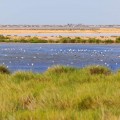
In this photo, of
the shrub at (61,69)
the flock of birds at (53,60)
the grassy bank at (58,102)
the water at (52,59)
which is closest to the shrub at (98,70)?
the shrub at (61,69)

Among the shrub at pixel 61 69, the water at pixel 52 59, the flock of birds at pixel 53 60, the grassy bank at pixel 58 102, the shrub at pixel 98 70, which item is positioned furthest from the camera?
the flock of birds at pixel 53 60

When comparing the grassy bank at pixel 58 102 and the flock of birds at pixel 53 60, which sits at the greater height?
the grassy bank at pixel 58 102

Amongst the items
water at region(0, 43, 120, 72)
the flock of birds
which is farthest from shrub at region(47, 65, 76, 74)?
the flock of birds

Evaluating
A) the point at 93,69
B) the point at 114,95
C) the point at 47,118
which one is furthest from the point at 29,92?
the point at 93,69

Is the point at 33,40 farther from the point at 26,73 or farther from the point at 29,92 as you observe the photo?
the point at 29,92

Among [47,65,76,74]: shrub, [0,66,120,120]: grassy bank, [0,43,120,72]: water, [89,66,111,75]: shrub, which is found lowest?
[0,43,120,72]: water

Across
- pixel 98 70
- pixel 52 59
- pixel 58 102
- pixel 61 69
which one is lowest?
pixel 52 59

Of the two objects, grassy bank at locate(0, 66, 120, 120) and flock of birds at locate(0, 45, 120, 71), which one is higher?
grassy bank at locate(0, 66, 120, 120)

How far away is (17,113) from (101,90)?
2.91m

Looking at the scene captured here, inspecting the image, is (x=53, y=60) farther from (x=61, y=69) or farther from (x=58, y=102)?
(x=58, y=102)

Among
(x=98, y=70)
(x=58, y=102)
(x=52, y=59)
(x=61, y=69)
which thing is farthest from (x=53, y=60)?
(x=58, y=102)

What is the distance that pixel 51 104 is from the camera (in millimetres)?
11820

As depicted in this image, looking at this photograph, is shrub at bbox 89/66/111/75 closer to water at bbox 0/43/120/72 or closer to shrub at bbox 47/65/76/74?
shrub at bbox 47/65/76/74

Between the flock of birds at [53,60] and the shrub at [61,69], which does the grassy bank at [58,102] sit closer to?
the shrub at [61,69]
